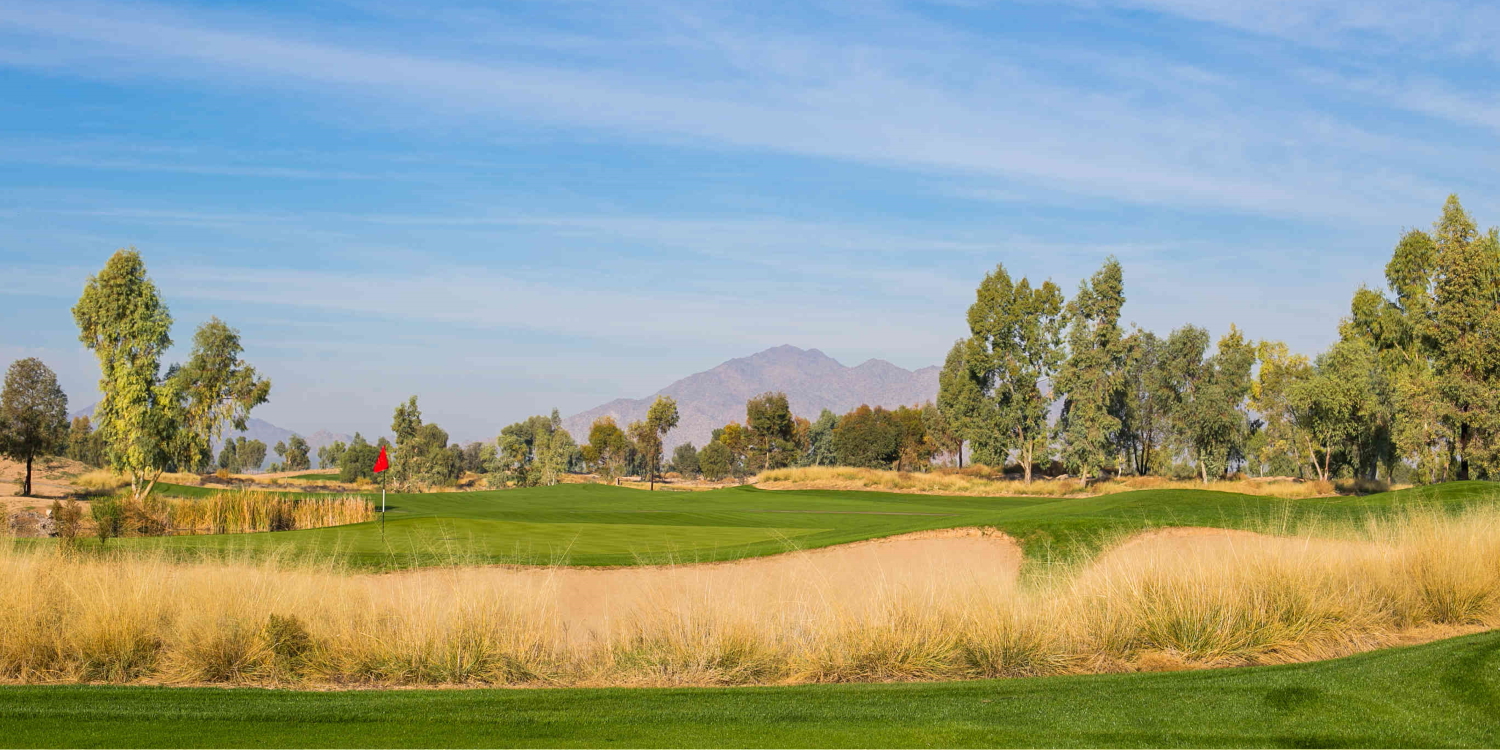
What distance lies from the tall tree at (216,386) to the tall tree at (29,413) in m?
5.33

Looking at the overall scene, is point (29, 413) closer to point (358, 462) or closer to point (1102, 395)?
point (1102, 395)

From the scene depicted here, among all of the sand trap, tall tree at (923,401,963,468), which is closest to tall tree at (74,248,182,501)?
the sand trap

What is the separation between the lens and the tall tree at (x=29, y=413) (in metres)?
41.4

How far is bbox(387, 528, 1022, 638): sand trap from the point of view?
37.9ft

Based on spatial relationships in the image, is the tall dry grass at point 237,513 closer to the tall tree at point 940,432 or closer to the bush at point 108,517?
the bush at point 108,517

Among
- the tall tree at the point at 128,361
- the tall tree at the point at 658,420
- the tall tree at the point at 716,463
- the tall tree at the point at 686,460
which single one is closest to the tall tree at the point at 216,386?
the tall tree at the point at 128,361

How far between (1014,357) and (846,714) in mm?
52979

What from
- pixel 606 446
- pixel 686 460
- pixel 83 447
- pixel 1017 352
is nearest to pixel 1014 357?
pixel 1017 352

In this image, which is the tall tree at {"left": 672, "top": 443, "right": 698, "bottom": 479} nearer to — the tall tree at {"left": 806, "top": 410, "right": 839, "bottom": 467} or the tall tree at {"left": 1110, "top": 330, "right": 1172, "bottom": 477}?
the tall tree at {"left": 806, "top": 410, "right": 839, "bottom": 467}

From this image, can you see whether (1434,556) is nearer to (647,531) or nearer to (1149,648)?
(1149,648)

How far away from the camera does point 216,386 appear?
166 ft

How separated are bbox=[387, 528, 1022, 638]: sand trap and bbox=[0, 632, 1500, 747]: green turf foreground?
246 cm

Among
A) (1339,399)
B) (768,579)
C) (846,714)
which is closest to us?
(846,714)

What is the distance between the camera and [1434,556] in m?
12.5
